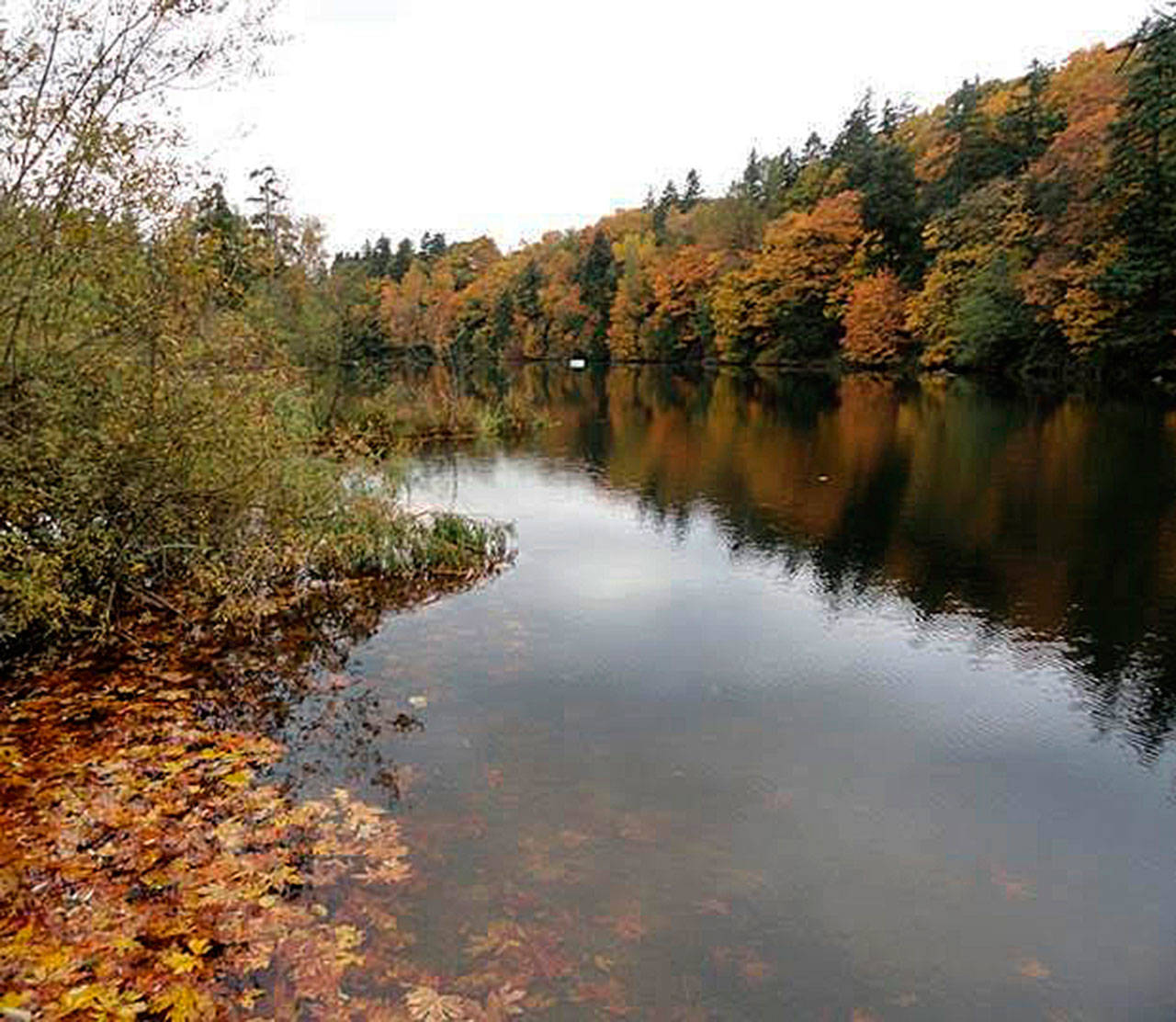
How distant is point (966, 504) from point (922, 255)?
1823 inches

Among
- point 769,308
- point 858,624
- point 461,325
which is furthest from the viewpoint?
point 461,325

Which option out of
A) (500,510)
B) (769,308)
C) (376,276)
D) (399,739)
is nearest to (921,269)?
(769,308)

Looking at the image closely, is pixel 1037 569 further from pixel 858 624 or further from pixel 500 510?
pixel 500 510

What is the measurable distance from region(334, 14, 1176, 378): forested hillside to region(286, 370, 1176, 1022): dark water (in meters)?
5.94

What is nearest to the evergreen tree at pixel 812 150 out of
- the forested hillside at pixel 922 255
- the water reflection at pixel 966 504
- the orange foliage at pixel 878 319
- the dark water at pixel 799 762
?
the forested hillside at pixel 922 255

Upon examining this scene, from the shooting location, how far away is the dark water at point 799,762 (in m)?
5.14

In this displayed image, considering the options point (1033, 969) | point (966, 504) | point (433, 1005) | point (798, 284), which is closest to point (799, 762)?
point (1033, 969)

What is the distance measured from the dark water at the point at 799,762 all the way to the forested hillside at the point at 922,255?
234 inches

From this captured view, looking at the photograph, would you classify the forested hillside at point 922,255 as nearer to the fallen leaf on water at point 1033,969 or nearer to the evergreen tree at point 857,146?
the evergreen tree at point 857,146

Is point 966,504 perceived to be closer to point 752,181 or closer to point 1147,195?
point 1147,195

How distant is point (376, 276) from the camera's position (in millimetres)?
123125

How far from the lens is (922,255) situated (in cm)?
5875

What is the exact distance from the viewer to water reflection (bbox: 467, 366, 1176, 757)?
1099 cm

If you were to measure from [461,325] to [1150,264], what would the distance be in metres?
82.3
